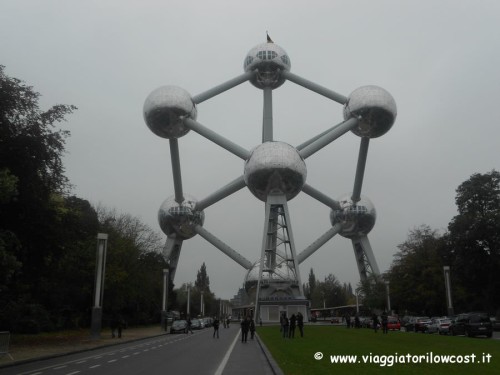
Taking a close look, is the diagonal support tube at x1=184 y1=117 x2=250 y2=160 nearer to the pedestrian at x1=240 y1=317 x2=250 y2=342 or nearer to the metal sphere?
the metal sphere

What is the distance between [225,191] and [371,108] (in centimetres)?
1609

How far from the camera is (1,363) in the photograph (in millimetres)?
15172

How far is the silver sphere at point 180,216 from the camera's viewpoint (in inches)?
2413

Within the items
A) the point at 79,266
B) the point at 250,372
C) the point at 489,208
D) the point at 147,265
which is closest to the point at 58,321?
the point at 79,266

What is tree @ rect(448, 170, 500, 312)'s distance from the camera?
142 feet

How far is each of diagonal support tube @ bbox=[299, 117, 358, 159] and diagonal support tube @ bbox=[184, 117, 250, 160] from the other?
5233 millimetres

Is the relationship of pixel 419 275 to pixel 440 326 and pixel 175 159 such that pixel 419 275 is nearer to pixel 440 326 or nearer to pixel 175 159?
pixel 440 326

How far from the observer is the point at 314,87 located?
52344mm

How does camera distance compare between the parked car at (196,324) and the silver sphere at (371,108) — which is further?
the silver sphere at (371,108)

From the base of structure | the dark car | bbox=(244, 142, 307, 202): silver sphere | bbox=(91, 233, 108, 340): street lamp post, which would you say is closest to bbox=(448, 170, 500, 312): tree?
the base of structure

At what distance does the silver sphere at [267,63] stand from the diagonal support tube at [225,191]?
9.83 meters

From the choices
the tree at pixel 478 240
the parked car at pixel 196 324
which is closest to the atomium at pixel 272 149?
the parked car at pixel 196 324

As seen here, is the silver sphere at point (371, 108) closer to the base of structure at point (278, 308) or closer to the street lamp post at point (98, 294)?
the base of structure at point (278, 308)

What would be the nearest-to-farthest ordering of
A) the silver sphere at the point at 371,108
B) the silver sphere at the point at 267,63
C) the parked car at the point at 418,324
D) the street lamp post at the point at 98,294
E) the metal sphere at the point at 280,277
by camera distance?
the street lamp post at the point at 98,294 → the parked car at the point at 418,324 → the metal sphere at the point at 280,277 → the silver sphere at the point at 371,108 → the silver sphere at the point at 267,63
